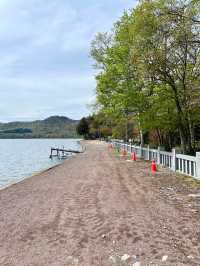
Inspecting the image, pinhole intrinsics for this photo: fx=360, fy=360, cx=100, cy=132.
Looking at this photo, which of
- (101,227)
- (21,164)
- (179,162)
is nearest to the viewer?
(101,227)

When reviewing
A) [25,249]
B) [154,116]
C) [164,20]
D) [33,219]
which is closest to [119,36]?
[154,116]

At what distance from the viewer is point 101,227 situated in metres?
7.17

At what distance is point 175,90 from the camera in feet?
64.2

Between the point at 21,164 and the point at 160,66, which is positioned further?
the point at 21,164

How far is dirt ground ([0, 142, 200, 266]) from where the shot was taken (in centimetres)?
546

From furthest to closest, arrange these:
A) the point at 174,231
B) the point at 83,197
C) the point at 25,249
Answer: the point at 83,197
the point at 174,231
the point at 25,249

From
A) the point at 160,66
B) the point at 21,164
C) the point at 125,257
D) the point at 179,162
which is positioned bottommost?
the point at 21,164

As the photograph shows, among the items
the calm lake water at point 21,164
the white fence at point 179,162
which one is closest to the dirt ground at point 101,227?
the white fence at point 179,162

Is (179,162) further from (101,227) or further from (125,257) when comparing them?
(125,257)

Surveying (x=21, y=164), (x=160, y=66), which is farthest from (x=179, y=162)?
(x=21, y=164)

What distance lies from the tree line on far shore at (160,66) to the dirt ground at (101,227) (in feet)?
21.2

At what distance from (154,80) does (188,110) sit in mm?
2716

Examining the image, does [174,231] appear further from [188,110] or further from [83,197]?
[188,110]

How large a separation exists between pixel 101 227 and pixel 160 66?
1280 centimetres
